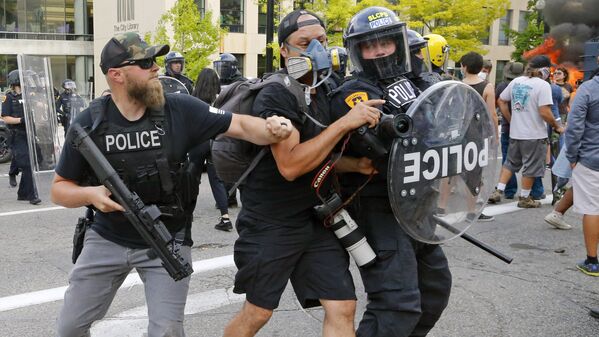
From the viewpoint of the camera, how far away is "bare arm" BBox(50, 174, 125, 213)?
2658mm

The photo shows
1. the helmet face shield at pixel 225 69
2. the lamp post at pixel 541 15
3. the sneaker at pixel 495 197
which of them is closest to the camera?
the sneaker at pixel 495 197

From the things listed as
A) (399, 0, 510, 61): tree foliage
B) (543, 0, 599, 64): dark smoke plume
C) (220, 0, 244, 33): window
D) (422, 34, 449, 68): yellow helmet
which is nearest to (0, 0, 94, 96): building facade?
(220, 0, 244, 33): window

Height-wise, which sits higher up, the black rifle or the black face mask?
the black face mask

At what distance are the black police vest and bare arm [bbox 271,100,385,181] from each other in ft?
1.71

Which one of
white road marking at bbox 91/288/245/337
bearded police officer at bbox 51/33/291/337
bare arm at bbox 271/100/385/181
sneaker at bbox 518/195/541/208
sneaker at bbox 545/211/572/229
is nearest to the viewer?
bare arm at bbox 271/100/385/181

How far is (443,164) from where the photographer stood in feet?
9.31

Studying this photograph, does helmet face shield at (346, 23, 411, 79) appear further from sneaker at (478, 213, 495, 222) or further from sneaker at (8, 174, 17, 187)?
sneaker at (8, 174, 17, 187)

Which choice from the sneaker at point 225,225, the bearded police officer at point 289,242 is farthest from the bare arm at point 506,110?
the bearded police officer at point 289,242

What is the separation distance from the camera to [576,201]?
5090mm

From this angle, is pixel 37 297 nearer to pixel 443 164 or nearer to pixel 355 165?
pixel 355 165

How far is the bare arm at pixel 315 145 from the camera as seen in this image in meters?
2.59

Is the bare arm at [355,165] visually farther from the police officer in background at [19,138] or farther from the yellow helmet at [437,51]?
the police officer in background at [19,138]

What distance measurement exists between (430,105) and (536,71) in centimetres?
547

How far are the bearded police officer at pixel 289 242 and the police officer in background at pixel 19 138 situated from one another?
624 centimetres
